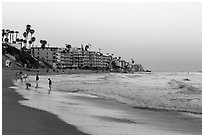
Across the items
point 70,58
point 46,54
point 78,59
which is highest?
point 46,54

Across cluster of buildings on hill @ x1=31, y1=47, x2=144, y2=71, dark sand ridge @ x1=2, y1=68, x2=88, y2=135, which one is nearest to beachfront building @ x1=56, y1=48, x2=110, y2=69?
cluster of buildings on hill @ x1=31, y1=47, x2=144, y2=71

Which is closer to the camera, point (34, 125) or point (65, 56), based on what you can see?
point (34, 125)

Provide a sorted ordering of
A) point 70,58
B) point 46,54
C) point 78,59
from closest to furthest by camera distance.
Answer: point 46,54 → point 70,58 → point 78,59

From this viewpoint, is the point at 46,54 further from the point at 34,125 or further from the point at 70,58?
the point at 34,125

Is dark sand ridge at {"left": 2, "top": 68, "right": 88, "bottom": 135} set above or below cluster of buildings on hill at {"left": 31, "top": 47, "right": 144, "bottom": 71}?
below

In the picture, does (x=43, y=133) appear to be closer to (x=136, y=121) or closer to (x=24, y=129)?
(x=24, y=129)

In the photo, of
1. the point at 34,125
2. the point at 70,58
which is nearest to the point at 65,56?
the point at 70,58

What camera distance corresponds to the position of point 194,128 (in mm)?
9531

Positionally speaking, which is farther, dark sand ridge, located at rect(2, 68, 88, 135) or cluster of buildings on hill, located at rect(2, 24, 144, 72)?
cluster of buildings on hill, located at rect(2, 24, 144, 72)

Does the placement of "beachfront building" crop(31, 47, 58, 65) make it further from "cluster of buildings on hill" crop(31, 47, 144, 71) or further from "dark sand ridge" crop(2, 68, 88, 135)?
"dark sand ridge" crop(2, 68, 88, 135)

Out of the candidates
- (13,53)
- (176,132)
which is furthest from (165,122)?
(13,53)

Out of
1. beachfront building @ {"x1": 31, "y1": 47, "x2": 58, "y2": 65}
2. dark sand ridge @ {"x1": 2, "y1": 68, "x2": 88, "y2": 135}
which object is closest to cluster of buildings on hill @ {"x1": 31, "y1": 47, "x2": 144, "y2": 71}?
beachfront building @ {"x1": 31, "y1": 47, "x2": 58, "y2": 65}

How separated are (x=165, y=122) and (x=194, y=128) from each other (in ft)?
3.82

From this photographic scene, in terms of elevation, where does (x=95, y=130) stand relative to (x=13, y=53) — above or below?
below
